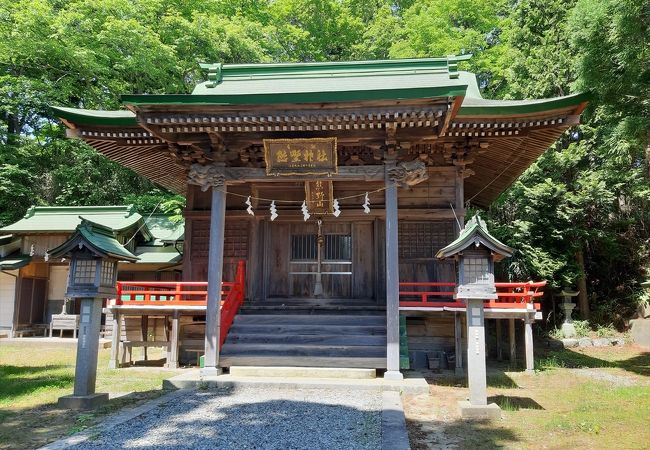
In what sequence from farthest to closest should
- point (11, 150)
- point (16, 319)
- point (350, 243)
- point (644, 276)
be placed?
point (11, 150), point (16, 319), point (644, 276), point (350, 243)

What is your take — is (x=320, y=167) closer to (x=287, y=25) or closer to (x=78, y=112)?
(x=78, y=112)

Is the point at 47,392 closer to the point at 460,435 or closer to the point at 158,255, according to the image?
the point at 460,435

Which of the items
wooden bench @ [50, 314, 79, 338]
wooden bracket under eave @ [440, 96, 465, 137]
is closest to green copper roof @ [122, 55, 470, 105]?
wooden bracket under eave @ [440, 96, 465, 137]

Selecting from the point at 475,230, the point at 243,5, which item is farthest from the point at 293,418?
the point at 243,5

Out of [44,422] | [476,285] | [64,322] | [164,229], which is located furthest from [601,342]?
[64,322]

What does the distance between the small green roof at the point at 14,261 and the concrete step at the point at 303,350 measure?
535 inches

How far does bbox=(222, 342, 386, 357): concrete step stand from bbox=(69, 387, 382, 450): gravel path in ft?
4.62

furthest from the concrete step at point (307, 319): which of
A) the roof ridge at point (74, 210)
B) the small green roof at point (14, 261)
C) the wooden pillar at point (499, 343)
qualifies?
the small green roof at point (14, 261)

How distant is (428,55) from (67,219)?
18.4m

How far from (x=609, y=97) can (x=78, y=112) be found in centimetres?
1222

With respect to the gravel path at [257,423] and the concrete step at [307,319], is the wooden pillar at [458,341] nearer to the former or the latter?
the concrete step at [307,319]

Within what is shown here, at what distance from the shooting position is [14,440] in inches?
235

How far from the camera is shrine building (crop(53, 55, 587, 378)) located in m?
9.33

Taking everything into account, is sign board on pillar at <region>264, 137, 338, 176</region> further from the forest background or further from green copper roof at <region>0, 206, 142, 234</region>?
→ green copper roof at <region>0, 206, 142, 234</region>
